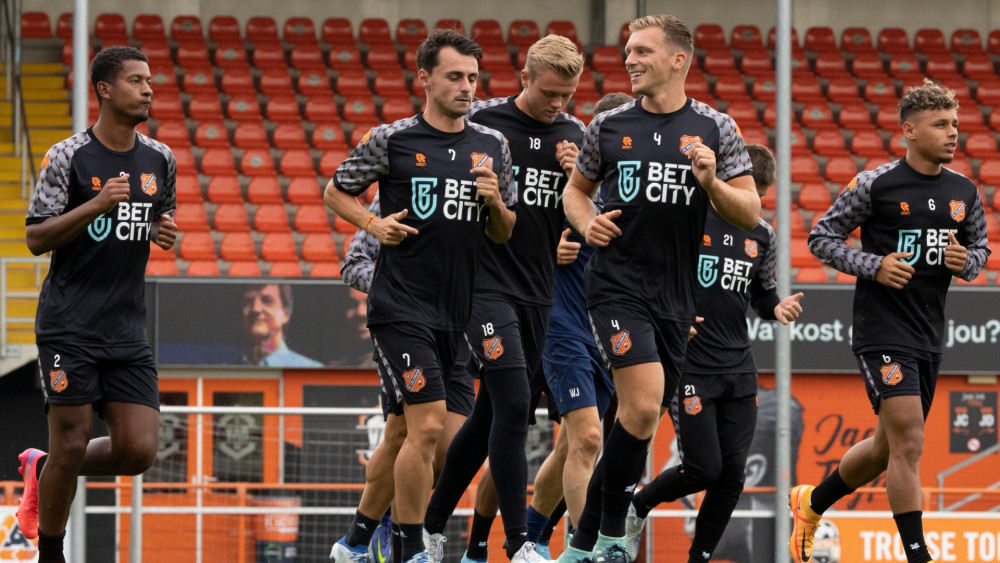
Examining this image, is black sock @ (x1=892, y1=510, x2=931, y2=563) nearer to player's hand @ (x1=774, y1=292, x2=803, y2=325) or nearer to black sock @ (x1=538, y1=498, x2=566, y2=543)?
player's hand @ (x1=774, y1=292, x2=803, y2=325)

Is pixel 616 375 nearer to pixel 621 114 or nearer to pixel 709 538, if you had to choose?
pixel 621 114

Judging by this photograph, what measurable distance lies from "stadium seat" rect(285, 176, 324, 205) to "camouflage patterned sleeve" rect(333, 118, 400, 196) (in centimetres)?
943

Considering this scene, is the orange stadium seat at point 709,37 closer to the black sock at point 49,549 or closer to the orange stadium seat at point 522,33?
the orange stadium seat at point 522,33

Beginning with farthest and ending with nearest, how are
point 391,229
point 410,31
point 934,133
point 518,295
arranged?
point 410,31
point 934,133
point 518,295
point 391,229

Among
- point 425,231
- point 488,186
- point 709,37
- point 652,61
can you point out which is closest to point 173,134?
point 709,37

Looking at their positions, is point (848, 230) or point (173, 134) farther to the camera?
point (173, 134)

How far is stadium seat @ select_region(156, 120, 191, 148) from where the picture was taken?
51.0 feet

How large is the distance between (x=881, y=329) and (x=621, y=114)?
168cm

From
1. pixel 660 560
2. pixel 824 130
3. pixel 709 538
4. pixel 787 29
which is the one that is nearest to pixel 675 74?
pixel 709 538

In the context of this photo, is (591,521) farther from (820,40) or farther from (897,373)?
(820,40)

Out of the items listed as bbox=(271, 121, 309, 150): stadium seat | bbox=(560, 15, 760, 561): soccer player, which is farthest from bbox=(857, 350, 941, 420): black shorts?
bbox=(271, 121, 309, 150): stadium seat

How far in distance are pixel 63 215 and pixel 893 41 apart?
596 inches

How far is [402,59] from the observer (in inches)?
699

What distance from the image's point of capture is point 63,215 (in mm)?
5609
